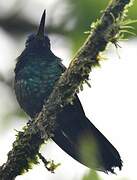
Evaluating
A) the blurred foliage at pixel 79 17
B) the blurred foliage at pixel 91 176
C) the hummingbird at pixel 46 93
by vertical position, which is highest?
the hummingbird at pixel 46 93

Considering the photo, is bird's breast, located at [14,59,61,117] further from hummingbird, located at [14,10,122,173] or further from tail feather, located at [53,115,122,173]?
tail feather, located at [53,115,122,173]

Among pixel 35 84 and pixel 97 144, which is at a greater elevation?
pixel 35 84

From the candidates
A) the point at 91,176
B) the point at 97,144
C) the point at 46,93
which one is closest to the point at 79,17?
the point at 91,176

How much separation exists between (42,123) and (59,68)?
1.59 metres

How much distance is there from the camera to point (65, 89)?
1.94 meters

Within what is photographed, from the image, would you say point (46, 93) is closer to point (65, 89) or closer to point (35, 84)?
point (35, 84)

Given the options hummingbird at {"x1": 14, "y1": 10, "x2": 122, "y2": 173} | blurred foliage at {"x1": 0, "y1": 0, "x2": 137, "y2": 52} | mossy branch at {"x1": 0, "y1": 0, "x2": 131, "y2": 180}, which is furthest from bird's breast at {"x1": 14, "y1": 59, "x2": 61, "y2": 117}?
blurred foliage at {"x1": 0, "y1": 0, "x2": 137, "y2": 52}

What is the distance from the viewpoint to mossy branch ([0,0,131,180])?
1.31m

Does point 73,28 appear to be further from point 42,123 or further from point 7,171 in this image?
point 7,171

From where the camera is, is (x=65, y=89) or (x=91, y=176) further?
(x=65, y=89)

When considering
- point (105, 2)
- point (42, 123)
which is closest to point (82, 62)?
point (42, 123)

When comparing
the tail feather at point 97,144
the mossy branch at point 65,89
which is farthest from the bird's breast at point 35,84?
the mossy branch at point 65,89

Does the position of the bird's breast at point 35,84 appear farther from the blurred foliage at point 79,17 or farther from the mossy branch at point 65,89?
the blurred foliage at point 79,17

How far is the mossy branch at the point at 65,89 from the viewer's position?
131 cm
